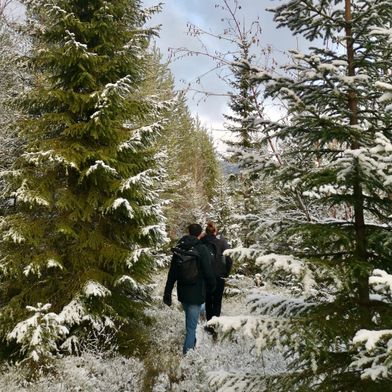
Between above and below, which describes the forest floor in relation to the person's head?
below

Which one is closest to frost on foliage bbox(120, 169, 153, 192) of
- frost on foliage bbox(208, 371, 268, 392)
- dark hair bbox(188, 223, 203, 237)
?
dark hair bbox(188, 223, 203, 237)

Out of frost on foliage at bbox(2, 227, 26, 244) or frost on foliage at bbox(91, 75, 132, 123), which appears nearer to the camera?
frost on foliage at bbox(2, 227, 26, 244)

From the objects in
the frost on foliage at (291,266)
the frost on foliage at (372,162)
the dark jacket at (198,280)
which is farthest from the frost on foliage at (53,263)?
the frost on foliage at (372,162)

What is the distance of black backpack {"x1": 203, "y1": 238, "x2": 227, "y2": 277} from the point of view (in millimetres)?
9859

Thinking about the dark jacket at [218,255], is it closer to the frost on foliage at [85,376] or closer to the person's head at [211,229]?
the person's head at [211,229]

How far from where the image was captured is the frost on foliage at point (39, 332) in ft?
23.5

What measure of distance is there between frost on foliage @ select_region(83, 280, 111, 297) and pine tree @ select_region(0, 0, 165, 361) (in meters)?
0.02

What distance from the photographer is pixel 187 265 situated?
26.8ft

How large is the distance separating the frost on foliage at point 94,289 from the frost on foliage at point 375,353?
17.3ft

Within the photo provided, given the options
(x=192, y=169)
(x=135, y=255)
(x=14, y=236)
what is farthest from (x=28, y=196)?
(x=192, y=169)

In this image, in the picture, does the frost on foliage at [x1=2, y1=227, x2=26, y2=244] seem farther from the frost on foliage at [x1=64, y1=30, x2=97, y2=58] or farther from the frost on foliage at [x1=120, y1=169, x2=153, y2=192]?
the frost on foliage at [x1=64, y1=30, x2=97, y2=58]

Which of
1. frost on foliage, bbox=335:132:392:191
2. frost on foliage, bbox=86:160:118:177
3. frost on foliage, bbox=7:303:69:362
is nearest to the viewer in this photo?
frost on foliage, bbox=335:132:392:191

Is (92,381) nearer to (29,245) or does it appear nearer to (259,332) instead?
(29,245)

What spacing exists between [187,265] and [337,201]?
15.1 ft
